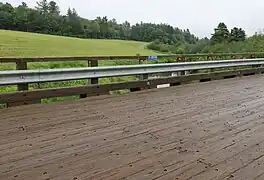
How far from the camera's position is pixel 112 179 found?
88.7 inches

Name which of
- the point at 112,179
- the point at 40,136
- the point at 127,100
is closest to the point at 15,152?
the point at 40,136

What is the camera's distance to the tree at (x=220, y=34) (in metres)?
37.0

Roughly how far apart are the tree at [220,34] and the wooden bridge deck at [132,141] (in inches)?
1320

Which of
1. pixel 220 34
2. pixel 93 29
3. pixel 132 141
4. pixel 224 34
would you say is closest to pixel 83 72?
pixel 132 141

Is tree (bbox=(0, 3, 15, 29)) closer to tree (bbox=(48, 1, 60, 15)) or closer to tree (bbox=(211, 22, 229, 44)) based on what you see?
tree (bbox=(48, 1, 60, 15))

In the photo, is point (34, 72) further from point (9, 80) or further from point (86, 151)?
point (86, 151)

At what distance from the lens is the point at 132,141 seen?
10.4 ft

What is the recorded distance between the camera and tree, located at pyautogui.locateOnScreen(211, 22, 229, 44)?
36987 millimetres

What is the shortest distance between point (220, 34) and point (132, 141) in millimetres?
37627

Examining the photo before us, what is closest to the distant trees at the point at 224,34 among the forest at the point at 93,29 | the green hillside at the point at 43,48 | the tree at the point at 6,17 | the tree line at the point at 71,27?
the forest at the point at 93,29

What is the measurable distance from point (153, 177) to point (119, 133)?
3.97ft

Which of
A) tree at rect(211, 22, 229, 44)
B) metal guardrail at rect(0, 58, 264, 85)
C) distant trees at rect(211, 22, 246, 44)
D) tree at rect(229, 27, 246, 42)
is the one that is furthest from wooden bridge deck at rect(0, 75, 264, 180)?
tree at rect(211, 22, 229, 44)

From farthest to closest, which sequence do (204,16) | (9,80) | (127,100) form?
1. (204,16)
2. (127,100)
3. (9,80)

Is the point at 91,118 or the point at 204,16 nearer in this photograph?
the point at 91,118
